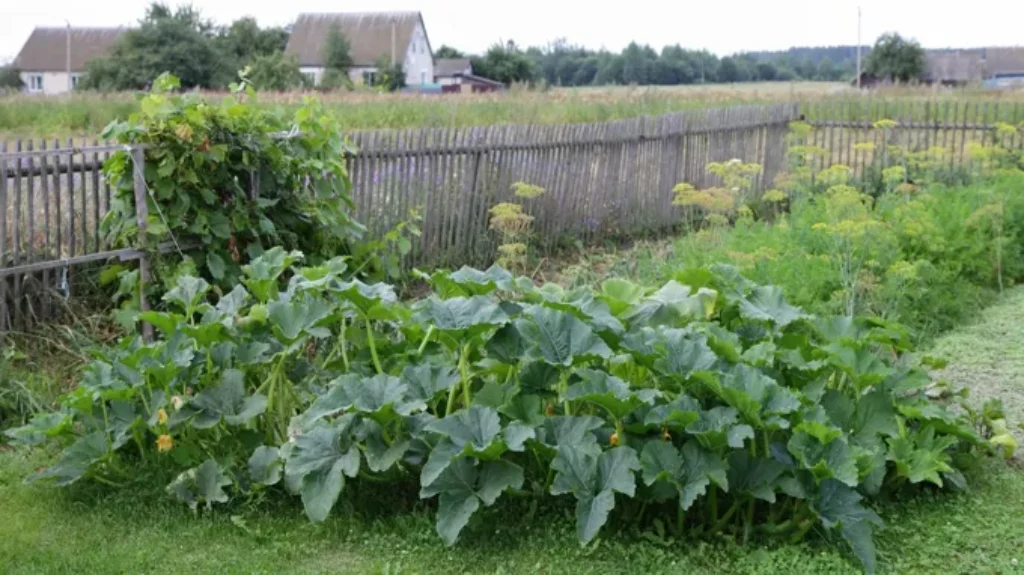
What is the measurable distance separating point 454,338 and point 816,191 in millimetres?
10379

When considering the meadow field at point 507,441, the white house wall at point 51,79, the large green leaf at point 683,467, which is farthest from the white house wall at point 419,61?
the large green leaf at point 683,467

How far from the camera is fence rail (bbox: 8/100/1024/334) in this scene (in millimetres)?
6891

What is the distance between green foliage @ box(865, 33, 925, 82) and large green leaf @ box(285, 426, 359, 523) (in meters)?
59.9

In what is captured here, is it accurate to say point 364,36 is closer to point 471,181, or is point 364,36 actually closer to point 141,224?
point 471,181

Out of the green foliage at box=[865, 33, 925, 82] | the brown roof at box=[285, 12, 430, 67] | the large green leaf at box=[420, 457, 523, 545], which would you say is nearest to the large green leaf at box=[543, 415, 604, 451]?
the large green leaf at box=[420, 457, 523, 545]

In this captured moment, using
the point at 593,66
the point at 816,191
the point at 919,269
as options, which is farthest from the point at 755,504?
the point at 593,66

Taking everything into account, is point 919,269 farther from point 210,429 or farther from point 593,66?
point 593,66

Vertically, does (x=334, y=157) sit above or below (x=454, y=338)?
above

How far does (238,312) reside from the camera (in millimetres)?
5316

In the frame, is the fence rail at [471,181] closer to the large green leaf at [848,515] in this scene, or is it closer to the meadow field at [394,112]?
the large green leaf at [848,515]

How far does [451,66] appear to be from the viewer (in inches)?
3268

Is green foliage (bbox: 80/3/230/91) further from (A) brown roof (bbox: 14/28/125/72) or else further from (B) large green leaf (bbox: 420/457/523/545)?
(B) large green leaf (bbox: 420/457/523/545)

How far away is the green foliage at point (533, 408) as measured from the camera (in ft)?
13.8

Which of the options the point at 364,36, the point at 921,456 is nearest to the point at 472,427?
the point at 921,456
